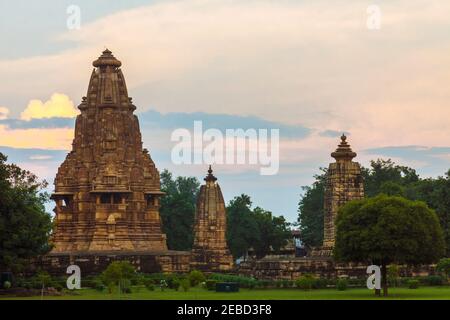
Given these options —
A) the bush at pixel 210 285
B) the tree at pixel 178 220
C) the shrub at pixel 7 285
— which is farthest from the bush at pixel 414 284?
the tree at pixel 178 220

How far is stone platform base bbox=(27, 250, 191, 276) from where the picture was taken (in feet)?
291

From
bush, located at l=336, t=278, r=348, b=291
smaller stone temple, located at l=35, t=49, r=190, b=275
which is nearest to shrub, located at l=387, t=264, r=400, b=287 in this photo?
bush, located at l=336, t=278, r=348, b=291

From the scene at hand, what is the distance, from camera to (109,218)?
9588cm

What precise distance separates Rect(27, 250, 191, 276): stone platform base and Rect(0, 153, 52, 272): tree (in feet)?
32.9

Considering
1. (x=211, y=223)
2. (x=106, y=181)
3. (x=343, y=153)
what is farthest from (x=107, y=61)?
(x=343, y=153)

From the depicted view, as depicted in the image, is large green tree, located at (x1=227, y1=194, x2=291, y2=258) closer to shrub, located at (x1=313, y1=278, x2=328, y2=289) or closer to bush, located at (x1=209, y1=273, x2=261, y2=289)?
bush, located at (x1=209, y1=273, x2=261, y2=289)

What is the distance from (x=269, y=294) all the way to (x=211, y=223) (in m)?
27.5

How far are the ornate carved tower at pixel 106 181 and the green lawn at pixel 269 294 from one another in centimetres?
1737

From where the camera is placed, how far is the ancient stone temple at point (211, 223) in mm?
99375

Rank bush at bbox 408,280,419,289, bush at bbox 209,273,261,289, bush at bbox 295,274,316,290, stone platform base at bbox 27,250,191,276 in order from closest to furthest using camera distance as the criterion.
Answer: bush at bbox 295,274,316,290
bush at bbox 408,280,419,289
bush at bbox 209,273,261,289
stone platform base at bbox 27,250,191,276

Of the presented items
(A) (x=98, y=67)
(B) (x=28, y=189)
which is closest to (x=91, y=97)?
(A) (x=98, y=67)

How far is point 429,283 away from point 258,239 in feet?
132
